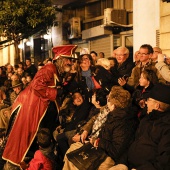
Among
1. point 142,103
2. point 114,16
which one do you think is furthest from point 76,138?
point 114,16

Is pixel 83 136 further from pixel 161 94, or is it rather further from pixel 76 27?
pixel 76 27

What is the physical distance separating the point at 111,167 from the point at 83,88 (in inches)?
105

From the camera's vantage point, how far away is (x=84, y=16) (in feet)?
58.0

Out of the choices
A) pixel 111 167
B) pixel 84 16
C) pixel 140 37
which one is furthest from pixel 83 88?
pixel 84 16

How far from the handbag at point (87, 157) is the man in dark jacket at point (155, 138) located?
2.07ft

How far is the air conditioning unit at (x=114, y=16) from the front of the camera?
14258mm

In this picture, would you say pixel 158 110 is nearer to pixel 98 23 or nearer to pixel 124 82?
pixel 124 82

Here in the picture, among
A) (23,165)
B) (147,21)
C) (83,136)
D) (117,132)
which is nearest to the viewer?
(117,132)

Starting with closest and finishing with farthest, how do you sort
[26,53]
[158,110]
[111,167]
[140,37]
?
[158,110]
[111,167]
[140,37]
[26,53]

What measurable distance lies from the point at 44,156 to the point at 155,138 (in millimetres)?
2442

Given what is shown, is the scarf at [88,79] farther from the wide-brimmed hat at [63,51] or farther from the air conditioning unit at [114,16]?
the air conditioning unit at [114,16]

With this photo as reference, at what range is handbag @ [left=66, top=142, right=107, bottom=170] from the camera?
5.32 meters

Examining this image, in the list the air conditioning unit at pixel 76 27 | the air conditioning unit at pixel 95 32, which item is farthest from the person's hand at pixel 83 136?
the air conditioning unit at pixel 76 27

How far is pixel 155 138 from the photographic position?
4.41 metres
